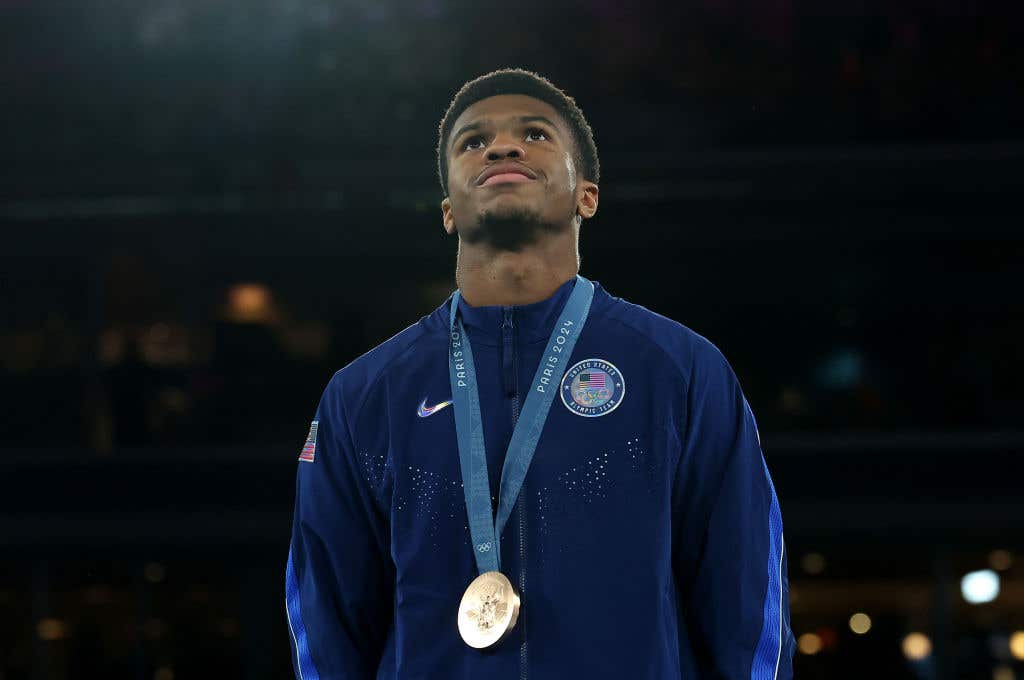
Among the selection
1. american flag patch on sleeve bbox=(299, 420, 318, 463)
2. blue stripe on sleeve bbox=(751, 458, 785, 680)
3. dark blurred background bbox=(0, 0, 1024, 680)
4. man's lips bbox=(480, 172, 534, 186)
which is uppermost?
dark blurred background bbox=(0, 0, 1024, 680)

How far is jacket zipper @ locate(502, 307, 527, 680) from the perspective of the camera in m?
2.55

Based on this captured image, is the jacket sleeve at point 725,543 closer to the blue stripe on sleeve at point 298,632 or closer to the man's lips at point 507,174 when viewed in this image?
the man's lips at point 507,174

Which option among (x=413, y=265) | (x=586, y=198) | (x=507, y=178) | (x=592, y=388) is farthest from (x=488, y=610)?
(x=413, y=265)

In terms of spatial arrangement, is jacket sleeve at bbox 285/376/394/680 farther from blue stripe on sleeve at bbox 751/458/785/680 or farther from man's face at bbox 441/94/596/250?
blue stripe on sleeve at bbox 751/458/785/680

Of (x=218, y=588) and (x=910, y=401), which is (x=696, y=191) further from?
(x=218, y=588)

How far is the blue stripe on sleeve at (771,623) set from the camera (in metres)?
2.68

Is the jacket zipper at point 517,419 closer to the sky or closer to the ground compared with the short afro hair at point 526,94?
closer to the ground

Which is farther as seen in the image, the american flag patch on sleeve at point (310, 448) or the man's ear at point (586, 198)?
the man's ear at point (586, 198)

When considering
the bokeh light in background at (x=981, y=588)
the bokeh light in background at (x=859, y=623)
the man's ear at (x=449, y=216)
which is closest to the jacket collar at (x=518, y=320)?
the man's ear at (x=449, y=216)

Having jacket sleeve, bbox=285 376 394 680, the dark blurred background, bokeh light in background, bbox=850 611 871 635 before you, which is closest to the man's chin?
jacket sleeve, bbox=285 376 394 680

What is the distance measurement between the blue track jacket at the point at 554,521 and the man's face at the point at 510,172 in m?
0.20

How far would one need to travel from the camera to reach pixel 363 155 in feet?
41.2

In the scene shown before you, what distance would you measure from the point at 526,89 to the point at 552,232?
398 mm

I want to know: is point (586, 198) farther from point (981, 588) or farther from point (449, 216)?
point (981, 588)
